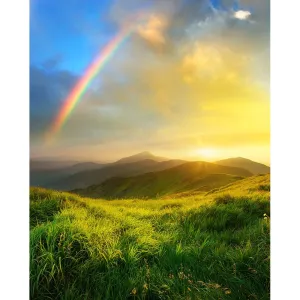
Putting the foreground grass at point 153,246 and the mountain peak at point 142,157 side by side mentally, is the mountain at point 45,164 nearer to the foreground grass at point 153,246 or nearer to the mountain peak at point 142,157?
the foreground grass at point 153,246

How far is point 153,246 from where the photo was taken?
2059 millimetres

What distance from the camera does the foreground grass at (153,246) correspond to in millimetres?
1906

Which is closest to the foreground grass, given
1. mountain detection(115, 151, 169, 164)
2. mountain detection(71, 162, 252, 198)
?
mountain detection(71, 162, 252, 198)

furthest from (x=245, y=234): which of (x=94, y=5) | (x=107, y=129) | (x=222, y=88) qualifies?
(x=94, y=5)

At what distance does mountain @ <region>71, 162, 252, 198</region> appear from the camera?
2.18 m

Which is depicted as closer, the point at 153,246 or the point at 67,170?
the point at 153,246

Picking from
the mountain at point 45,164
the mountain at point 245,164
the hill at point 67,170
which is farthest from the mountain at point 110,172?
the mountain at point 245,164

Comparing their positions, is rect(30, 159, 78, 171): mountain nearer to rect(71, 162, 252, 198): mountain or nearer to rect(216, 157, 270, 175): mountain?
rect(71, 162, 252, 198): mountain

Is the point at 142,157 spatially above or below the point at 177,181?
above

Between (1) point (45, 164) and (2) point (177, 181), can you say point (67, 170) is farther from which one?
(2) point (177, 181)

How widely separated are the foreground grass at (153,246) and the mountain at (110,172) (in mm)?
72

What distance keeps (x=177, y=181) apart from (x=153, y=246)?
1.31ft

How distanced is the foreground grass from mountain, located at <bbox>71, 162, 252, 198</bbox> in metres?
0.05

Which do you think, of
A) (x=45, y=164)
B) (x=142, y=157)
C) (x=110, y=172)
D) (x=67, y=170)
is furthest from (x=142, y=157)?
(x=45, y=164)
